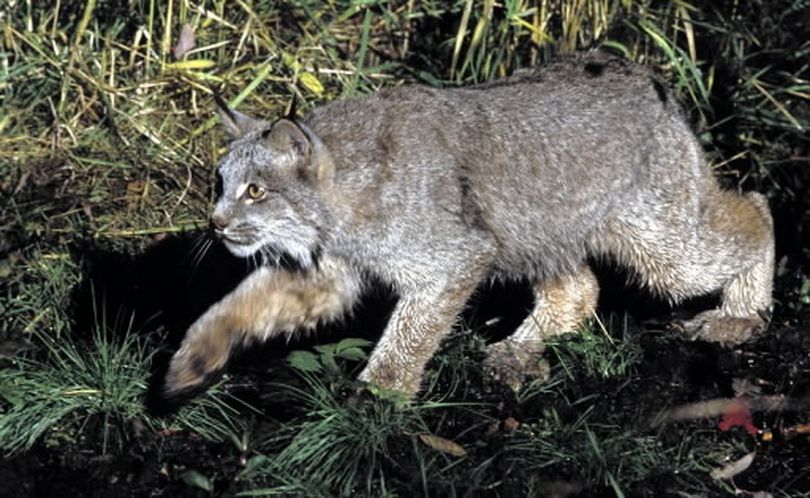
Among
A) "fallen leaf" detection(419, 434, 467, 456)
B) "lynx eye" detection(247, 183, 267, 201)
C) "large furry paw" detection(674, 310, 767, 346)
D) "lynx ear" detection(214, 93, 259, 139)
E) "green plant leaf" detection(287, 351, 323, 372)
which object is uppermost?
"lynx ear" detection(214, 93, 259, 139)

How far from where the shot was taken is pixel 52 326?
21.5ft

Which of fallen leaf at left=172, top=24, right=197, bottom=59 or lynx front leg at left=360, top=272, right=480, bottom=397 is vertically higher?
fallen leaf at left=172, top=24, right=197, bottom=59

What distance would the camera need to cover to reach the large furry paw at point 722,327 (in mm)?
6609

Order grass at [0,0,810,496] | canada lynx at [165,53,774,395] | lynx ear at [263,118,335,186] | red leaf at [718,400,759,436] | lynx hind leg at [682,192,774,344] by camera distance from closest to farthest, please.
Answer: red leaf at [718,400,759,436]
lynx ear at [263,118,335,186]
canada lynx at [165,53,774,395]
grass at [0,0,810,496]
lynx hind leg at [682,192,774,344]

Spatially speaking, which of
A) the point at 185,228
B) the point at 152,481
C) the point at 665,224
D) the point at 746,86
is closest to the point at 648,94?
the point at 665,224

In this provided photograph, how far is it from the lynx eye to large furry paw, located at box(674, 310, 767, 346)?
7.00 ft

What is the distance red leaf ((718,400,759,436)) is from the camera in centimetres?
548

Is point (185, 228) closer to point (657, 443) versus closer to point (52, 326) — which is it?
point (52, 326)

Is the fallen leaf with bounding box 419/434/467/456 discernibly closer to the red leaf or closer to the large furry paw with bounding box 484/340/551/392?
the large furry paw with bounding box 484/340/551/392

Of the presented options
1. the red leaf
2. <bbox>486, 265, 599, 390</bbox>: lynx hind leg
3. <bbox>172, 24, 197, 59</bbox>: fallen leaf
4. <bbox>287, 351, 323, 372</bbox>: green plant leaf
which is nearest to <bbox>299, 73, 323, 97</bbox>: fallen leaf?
<bbox>172, 24, 197, 59</bbox>: fallen leaf

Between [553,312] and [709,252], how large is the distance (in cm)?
79

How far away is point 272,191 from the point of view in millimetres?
5676

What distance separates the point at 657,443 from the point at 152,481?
183cm

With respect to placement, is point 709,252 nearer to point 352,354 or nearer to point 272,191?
point 352,354
